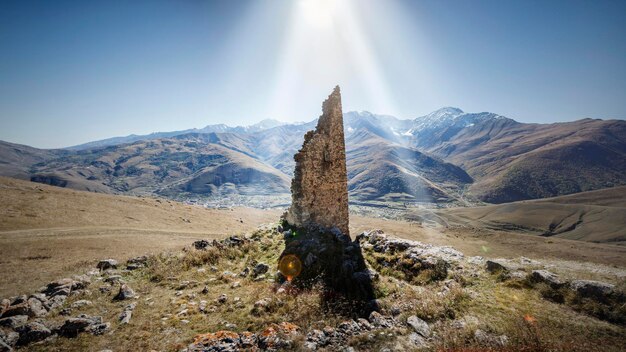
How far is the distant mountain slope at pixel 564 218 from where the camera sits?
8794 centimetres

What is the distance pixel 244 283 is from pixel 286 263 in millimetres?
→ 2211

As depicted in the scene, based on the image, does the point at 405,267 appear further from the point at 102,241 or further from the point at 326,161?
the point at 102,241

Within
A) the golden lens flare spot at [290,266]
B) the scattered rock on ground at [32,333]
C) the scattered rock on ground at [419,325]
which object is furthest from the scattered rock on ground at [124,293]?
the scattered rock on ground at [419,325]

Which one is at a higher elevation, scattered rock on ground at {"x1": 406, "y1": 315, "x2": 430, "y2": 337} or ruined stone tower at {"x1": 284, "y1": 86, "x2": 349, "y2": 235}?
ruined stone tower at {"x1": 284, "y1": 86, "x2": 349, "y2": 235}

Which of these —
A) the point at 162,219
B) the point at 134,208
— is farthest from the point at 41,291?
the point at 134,208

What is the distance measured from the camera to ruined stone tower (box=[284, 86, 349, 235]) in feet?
55.3

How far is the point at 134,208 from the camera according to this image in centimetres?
3869

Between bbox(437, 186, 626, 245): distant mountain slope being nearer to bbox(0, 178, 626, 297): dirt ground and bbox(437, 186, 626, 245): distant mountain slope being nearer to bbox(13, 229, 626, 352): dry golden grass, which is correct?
bbox(0, 178, 626, 297): dirt ground

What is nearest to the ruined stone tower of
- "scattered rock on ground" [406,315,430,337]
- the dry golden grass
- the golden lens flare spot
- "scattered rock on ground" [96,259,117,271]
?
the golden lens flare spot

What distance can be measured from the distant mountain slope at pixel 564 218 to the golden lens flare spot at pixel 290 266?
103 meters

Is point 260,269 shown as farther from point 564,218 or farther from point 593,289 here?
point 564,218

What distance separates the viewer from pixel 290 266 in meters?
13.4

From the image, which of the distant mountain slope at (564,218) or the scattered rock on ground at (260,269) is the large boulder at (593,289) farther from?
the distant mountain slope at (564,218)

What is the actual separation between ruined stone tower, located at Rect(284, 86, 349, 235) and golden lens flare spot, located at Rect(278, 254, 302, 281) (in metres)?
3.27
